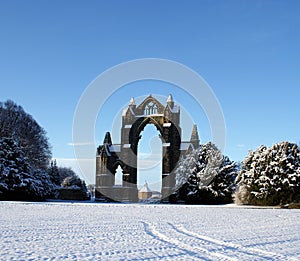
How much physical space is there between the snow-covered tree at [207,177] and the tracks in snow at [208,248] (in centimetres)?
2311

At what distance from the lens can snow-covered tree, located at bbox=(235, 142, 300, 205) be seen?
29.5 meters

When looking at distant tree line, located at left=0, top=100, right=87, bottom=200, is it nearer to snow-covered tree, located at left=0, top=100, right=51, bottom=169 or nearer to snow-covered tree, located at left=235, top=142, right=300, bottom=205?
snow-covered tree, located at left=0, top=100, right=51, bottom=169

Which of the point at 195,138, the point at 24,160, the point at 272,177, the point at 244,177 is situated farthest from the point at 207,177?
the point at 24,160

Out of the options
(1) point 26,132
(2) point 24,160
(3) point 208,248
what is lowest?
(3) point 208,248

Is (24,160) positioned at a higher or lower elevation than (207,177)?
higher

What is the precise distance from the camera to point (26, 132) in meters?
41.9

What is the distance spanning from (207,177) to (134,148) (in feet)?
49.1

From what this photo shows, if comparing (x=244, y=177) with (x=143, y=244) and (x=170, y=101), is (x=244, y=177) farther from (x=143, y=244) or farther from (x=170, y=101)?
(x=143, y=244)

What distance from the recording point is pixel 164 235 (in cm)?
1037

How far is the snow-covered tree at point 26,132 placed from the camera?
3938 centimetres

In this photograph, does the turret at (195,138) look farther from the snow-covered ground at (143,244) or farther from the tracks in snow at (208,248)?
the tracks in snow at (208,248)

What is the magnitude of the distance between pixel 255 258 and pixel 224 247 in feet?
4.17

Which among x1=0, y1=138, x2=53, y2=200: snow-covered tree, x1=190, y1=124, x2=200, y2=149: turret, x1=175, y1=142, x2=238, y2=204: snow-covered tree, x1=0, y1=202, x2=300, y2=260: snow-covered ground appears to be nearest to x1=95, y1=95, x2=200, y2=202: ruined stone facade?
x1=190, y1=124, x2=200, y2=149: turret

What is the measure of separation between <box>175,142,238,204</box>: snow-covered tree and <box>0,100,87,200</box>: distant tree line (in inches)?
518
